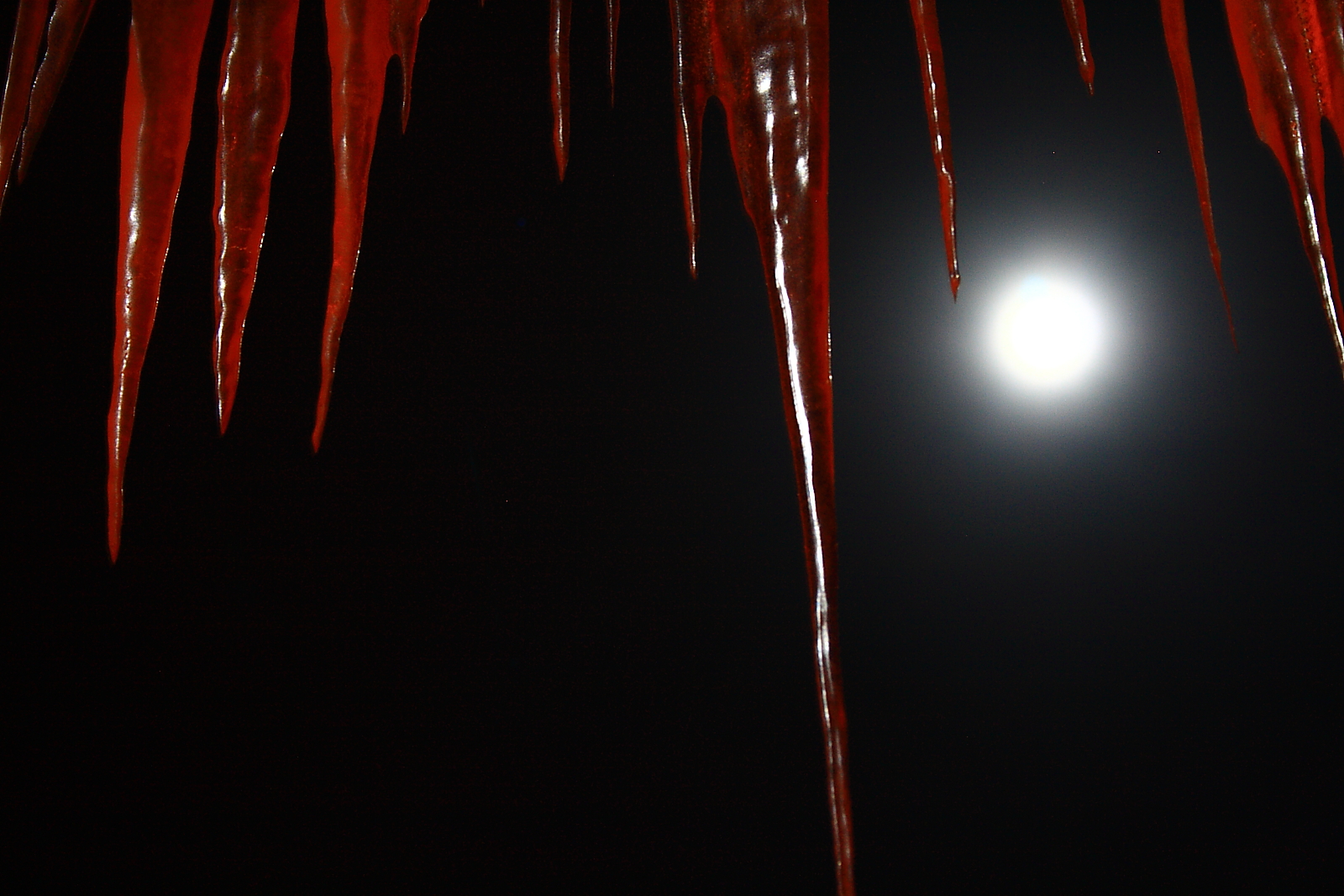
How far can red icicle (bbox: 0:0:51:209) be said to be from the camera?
50 cm

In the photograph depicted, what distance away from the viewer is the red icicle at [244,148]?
19.3 inches

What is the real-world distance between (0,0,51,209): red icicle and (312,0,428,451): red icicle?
0.18 meters

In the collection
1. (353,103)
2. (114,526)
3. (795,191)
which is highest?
(353,103)

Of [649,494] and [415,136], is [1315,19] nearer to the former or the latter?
[649,494]

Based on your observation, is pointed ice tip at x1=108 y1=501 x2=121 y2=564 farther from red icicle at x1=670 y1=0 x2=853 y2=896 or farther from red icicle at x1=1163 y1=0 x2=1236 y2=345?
red icicle at x1=1163 y1=0 x2=1236 y2=345

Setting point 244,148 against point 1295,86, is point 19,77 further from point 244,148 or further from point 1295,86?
point 1295,86

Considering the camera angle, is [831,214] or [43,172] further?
[831,214]

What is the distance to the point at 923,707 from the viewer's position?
80 cm

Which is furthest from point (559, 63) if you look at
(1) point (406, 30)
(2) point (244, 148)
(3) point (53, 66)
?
(3) point (53, 66)

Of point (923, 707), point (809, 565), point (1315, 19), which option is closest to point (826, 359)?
point (809, 565)

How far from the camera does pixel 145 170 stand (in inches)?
19.8

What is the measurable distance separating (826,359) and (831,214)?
55 centimetres

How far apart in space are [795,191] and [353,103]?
0.99 ft

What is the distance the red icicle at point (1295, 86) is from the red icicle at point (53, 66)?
2.53ft
